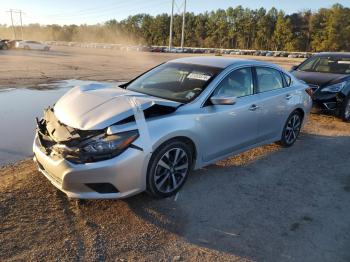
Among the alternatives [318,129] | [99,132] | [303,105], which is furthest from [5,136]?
[318,129]

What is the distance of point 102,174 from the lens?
3.63m

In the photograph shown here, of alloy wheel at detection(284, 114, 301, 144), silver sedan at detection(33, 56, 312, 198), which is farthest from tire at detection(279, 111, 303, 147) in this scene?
silver sedan at detection(33, 56, 312, 198)

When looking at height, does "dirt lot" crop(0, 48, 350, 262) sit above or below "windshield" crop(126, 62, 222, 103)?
below

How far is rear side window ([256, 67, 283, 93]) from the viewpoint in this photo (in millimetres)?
5610

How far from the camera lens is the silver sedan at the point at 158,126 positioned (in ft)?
12.2

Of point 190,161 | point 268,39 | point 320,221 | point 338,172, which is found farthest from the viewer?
point 268,39

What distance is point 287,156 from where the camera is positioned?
610cm

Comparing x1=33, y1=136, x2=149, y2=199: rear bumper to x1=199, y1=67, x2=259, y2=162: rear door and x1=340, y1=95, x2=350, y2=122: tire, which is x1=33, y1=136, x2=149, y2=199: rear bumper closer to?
x1=199, y1=67, x2=259, y2=162: rear door

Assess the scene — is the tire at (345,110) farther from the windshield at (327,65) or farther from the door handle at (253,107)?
the door handle at (253,107)

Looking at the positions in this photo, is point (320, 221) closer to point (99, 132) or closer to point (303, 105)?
point (99, 132)

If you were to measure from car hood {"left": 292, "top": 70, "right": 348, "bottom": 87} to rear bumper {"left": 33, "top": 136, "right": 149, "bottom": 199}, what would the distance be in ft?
20.8

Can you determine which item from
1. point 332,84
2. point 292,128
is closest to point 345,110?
point 332,84

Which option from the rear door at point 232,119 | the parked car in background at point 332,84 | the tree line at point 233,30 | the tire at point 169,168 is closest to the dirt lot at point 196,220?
the tire at point 169,168

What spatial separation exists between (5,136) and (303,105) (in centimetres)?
547
